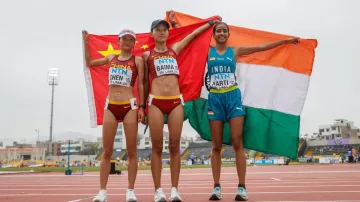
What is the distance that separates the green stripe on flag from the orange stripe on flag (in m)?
0.82

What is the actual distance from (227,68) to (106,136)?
74.4 inches

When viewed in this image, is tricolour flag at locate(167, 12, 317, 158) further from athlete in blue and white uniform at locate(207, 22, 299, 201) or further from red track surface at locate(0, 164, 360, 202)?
red track surface at locate(0, 164, 360, 202)

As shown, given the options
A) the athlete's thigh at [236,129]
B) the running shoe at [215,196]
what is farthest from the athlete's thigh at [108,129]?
the athlete's thigh at [236,129]

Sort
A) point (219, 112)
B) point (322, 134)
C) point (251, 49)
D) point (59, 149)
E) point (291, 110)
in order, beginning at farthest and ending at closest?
point (59, 149) → point (322, 134) → point (291, 110) → point (251, 49) → point (219, 112)

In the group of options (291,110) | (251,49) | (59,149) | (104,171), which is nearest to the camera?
(104,171)

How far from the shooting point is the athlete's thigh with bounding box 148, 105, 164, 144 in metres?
4.72

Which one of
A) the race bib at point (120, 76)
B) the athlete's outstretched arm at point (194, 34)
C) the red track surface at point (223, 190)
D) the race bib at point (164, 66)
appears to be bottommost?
the red track surface at point (223, 190)

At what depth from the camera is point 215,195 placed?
495cm

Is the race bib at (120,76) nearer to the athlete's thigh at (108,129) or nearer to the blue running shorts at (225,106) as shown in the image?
the athlete's thigh at (108,129)

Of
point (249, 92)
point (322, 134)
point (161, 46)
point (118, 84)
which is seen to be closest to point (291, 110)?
point (249, 92)

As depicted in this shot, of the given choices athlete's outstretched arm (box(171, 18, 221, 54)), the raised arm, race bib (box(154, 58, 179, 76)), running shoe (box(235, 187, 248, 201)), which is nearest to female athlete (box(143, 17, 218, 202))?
race bib (box(154, 58, 179, 76))

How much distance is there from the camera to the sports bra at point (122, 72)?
480cm

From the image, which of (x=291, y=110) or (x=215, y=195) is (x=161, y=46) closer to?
(x=215, y=195)

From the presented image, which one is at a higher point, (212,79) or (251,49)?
(251,49)
